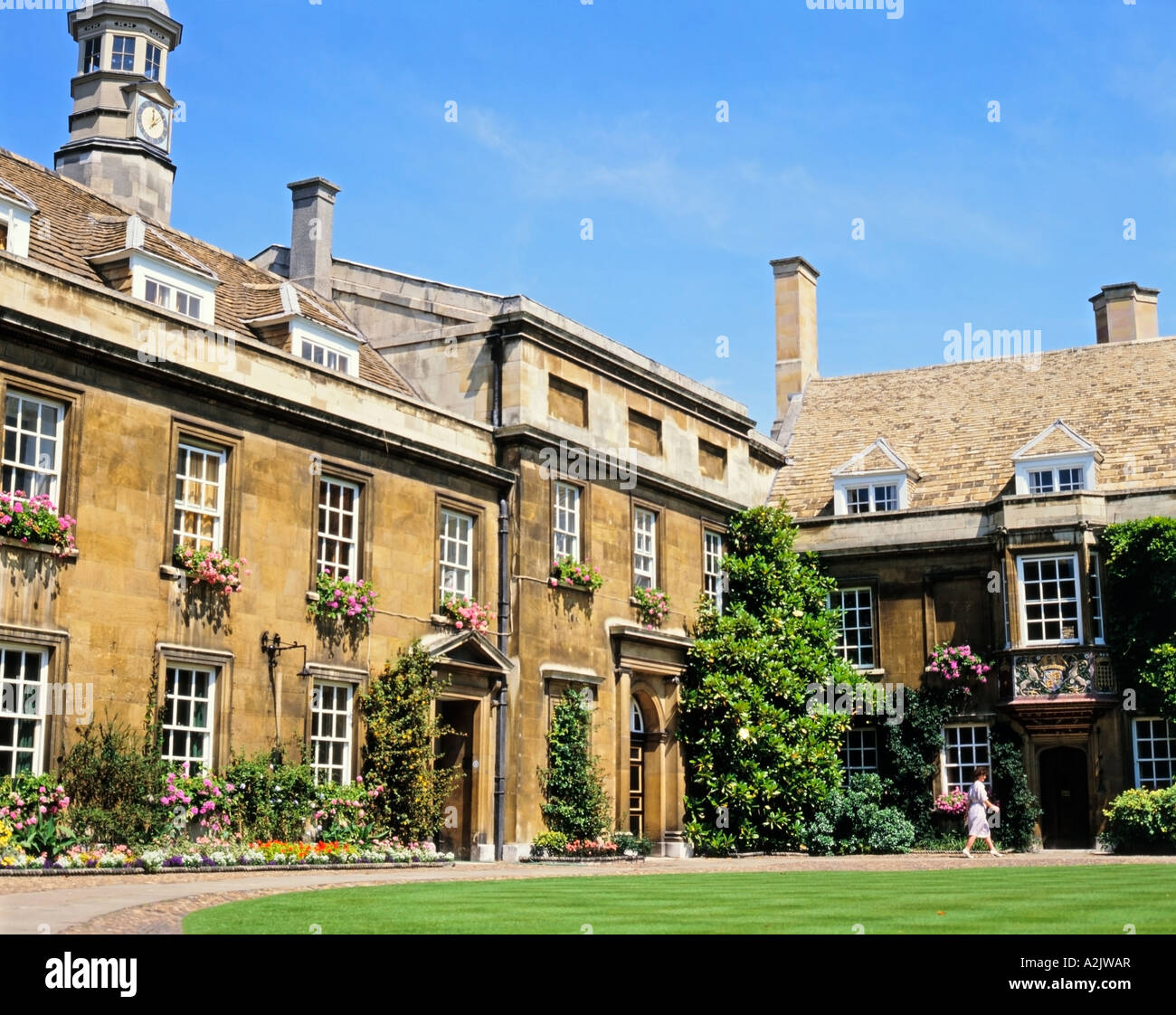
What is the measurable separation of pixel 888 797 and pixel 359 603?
52.0 ft

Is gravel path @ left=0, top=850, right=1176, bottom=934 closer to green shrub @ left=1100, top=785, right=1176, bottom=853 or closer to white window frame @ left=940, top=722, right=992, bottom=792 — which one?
green shrub @ left=1100, top=785, right=1176, bottom=853

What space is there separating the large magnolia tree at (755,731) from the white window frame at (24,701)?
50.7ft

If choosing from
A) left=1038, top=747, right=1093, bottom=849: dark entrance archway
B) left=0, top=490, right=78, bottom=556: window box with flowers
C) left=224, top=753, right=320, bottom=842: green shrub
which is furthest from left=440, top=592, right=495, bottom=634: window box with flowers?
left=1038, top=747, right=1093, bottom=849: dark entrance archway

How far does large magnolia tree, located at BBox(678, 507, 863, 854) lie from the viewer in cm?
3009

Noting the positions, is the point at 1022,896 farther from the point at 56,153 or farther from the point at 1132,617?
the point at 56,153

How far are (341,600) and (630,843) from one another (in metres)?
8.09

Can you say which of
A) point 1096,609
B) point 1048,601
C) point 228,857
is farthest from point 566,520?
point 1096,609

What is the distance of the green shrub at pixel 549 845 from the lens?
24812mm

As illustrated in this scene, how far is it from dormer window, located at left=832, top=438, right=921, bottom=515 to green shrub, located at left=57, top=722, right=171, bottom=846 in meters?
21.4

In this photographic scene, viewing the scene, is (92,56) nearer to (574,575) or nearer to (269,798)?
(574,575)

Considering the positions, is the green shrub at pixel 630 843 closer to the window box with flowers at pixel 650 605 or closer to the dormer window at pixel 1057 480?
the window box with flowers at pixel 650 605

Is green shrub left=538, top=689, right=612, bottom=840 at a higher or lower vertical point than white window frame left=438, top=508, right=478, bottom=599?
lower

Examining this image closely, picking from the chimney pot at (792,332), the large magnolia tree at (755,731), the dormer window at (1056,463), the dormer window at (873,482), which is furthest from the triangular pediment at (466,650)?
the chimney pot at (792,332)
